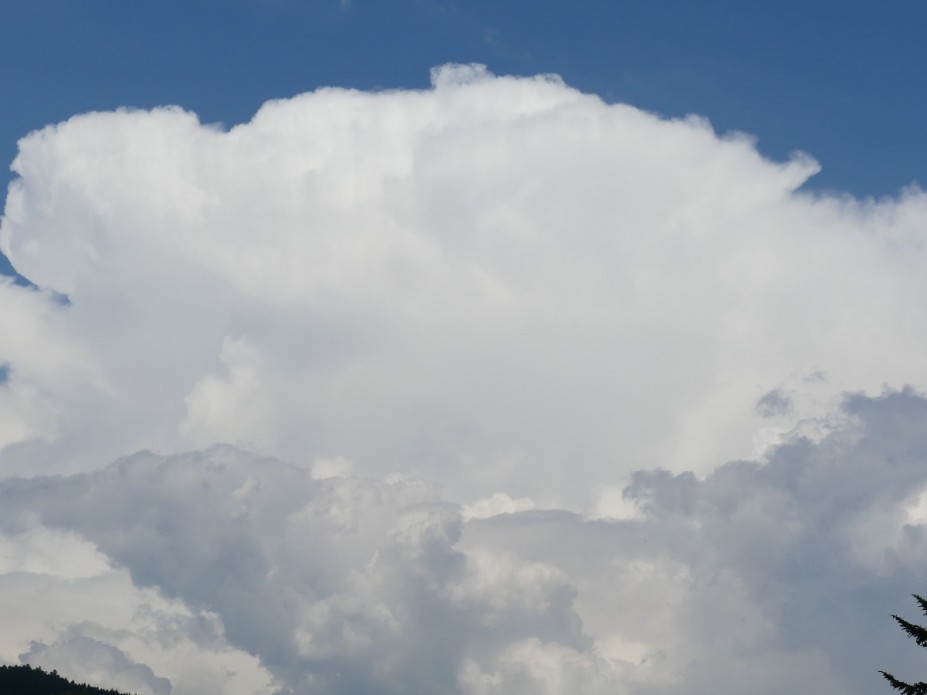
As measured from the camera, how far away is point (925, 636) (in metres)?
63.8

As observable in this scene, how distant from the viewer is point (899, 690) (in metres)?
64.3

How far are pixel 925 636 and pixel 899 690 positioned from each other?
3.87 meters
